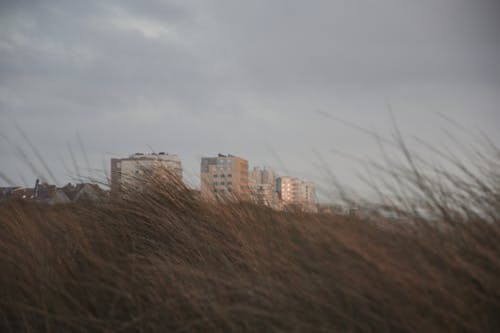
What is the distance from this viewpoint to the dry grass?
1.25 metres

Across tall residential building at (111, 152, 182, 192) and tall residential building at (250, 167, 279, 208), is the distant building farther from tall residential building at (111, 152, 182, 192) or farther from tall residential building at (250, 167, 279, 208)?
tall residential building at (250, 167, 279, 208)

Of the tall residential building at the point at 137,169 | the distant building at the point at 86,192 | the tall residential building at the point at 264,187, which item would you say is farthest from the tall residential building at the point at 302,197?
the distant building at the point at 86,192

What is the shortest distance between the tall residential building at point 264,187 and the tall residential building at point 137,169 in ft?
1.65

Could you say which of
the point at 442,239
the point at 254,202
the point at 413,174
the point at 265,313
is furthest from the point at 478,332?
the point at 254,202

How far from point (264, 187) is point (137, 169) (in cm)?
99

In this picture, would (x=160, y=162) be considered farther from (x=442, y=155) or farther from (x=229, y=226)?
(x=442, y=155)

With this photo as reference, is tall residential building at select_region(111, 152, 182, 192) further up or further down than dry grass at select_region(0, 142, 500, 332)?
further up

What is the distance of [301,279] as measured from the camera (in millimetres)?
1555

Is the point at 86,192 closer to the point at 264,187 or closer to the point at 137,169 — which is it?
the point at 137,169

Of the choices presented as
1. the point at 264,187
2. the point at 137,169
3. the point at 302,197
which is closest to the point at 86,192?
the point at 137,169

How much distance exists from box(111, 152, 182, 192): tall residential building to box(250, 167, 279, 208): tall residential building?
502 millimetres

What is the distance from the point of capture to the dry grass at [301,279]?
1.25m

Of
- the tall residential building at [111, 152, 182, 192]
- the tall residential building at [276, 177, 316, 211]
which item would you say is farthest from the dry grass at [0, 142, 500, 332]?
the tall residential building at [111, 152, 182, 192]

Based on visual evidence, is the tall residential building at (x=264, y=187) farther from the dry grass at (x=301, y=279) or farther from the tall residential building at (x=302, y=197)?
the dry grass at (x=301, y=279)
